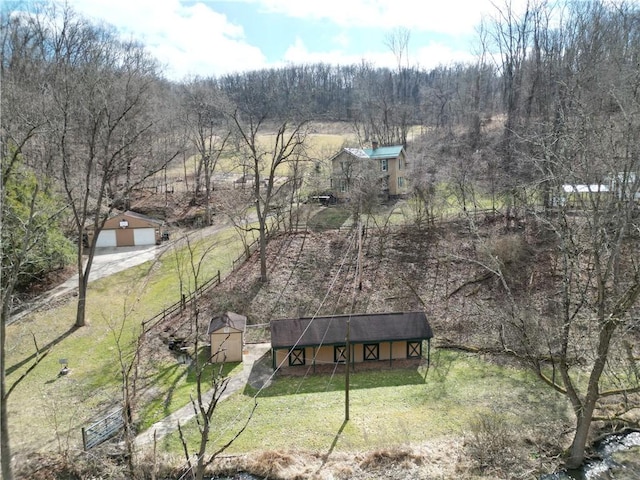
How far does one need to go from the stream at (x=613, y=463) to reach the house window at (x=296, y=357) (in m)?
10.5

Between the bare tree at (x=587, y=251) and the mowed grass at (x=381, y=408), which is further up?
the bare tree at (x=587, y=251)

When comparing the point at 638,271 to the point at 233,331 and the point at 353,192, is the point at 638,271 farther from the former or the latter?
the point at 353,192

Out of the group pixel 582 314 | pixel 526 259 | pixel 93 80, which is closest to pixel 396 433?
pixel 582 314

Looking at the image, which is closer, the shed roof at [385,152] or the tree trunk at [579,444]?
the tree trunk at [579,444]

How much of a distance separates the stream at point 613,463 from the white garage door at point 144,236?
2902 centimetres

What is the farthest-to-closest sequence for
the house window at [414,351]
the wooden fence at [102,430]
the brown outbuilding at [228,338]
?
the house window at [414,351], the brown outbuilding at [228,338], the wooden fence at [102,430]

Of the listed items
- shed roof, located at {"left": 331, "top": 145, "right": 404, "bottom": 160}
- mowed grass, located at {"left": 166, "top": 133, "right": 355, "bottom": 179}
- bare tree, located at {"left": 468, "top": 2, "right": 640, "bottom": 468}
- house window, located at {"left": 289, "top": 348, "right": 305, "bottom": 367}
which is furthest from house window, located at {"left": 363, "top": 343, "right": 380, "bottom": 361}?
mowed grass, located at {"left": 166, "top": 133, "right": 355, "bottom": 179}

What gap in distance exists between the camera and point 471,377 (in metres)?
20.6

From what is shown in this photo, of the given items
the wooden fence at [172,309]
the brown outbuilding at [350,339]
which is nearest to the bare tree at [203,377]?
the wooden fence at [172,309]

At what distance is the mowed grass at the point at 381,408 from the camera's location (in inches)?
645

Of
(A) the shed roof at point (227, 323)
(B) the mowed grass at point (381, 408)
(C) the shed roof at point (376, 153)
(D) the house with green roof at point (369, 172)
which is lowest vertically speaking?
(B) the mowed grass at point (381, 408)

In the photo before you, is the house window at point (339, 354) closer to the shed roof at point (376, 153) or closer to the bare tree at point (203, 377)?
the bare tree at point (203, 377)

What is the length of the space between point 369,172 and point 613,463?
1014 inches

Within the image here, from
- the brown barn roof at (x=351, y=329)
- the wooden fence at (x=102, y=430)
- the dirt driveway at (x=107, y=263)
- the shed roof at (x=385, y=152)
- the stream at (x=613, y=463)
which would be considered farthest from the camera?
the shed roof at (x=385, y=152)
